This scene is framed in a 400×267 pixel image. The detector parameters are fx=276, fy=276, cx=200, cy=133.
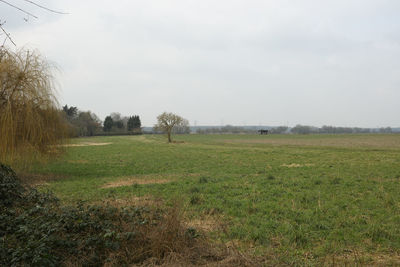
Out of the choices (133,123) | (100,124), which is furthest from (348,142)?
(133,123)

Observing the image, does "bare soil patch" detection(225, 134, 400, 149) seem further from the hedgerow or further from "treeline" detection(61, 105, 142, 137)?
"treeline" detection(61, 105, 142, 137)

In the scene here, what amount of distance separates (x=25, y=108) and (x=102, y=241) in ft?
36.2

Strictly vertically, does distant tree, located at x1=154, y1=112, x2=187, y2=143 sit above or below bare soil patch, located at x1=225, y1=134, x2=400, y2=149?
above

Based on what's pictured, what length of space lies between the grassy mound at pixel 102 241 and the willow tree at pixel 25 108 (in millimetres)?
8575

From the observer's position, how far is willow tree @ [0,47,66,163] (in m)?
12.0

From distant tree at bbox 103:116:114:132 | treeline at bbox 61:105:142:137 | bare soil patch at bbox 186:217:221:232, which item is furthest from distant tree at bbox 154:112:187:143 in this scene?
distant tree at bbox 103:116:114:132

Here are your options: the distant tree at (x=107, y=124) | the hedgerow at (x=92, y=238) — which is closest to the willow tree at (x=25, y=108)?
the hedgerow at (x=92, y=238)

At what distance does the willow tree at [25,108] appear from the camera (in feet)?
39.5

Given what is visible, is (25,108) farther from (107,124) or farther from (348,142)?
(107,124)

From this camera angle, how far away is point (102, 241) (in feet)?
14.4

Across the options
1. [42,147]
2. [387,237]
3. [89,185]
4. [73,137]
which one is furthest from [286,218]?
[73,137]

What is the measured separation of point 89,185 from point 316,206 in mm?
9899

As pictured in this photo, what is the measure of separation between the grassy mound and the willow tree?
8575 millimetres

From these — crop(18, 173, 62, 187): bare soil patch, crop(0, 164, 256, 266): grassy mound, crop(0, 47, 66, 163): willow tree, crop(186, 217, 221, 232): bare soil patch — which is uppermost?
crop(0, 47, 66, 163): willow tree
